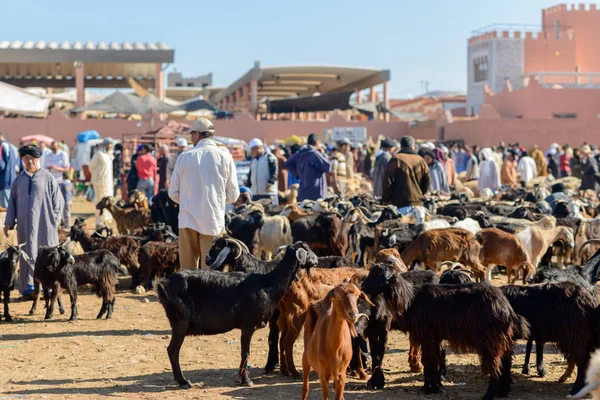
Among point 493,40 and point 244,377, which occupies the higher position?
point 493,40

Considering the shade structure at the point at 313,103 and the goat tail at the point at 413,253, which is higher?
the shade structure at the point at 313,103

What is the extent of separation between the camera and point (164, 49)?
117 feet

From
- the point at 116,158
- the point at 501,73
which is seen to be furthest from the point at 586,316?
the point at 501,73

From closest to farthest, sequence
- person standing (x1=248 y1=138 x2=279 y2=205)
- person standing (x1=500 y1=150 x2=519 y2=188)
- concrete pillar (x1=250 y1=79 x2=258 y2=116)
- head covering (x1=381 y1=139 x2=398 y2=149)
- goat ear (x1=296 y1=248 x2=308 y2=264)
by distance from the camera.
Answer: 1. goat ear (x1=296 y1=248 x2=308 y2=264)
2. head covering (x1=381 y1=139 x2=398 y2=149)
3. person standing (x1=248 y1=138 x2=279 y2=205)
4. person standing (x1=500 y1=150 x2=519 y2=188)
5. concrete pillar (x1=250 y1=79 x2=258 y2=116)

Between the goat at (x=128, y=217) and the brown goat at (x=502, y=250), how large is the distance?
5606 mm

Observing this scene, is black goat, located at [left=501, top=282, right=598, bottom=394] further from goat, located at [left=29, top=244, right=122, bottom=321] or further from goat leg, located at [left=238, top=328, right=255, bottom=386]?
goat, located at [left=29, top=244, right=122, bottom=321]

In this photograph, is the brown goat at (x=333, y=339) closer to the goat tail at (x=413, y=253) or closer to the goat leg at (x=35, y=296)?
the goat tail at (x=413, y=253)

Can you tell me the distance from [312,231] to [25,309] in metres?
3.65

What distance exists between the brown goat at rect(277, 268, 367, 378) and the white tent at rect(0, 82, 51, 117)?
732 inches

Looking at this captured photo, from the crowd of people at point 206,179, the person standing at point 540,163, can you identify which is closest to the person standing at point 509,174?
the crowd of people at point 206,179

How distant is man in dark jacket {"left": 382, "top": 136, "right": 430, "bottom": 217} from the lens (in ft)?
36.2

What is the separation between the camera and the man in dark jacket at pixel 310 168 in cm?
1307

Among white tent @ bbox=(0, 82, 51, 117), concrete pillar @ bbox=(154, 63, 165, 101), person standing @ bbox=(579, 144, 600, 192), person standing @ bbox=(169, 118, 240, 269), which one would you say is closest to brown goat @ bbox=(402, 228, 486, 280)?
person standing @ bbox=(169, 118, 240, 269)

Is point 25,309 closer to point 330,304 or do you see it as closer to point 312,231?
point 312,231
